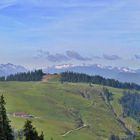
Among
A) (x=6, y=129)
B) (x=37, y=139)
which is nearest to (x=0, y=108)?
(x=6, y=129)

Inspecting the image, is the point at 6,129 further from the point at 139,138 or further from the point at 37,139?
the point at 139,138

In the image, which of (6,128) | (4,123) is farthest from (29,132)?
(4,123)

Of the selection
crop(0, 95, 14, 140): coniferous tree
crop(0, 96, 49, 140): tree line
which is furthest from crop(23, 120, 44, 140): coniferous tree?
crop(0, 95, 14, 140): coniferous tree

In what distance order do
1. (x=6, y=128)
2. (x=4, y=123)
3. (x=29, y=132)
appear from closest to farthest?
(x=4, y=123) → (x=6, y=128) → (x=29, y=132)

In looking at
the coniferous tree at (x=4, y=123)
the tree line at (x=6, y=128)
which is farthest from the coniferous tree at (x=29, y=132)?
the coniferous tree at (x=4, y=123)

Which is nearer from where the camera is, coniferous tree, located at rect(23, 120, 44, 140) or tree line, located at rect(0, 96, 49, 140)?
tree line, located at rect(0, 96, 49, 140)

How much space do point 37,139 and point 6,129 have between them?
4.24 m

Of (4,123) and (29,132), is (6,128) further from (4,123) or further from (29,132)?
(29,132)

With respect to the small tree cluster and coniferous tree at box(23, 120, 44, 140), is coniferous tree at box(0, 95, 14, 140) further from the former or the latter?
coniferous tree at box(23, 120, 44, 140)

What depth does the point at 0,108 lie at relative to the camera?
4953 cm

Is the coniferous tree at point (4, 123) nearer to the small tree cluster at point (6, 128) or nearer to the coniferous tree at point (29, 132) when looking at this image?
the small tree cluster at point (6, 128)

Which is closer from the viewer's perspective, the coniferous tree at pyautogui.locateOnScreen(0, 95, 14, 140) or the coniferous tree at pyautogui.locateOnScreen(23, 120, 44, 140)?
the coniferous tree at pyautogui.locateOnScreen(0, 95, 14, 140)

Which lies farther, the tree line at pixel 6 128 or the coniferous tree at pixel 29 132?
the coniferous tree at pixel 29 132

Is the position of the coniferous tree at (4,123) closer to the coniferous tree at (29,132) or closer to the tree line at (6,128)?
the tree line at (6,128)
